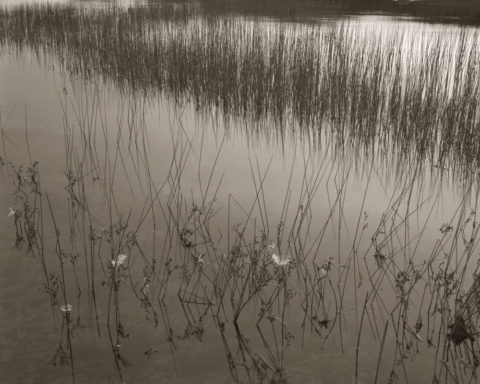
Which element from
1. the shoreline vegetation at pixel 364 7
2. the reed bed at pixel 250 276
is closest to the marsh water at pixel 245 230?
the reed bed at pixel 250 276

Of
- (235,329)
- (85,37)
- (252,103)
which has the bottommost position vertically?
(235,329)

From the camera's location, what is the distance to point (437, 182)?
10.6 ft

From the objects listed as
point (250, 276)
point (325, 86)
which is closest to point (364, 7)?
point (325, 86)

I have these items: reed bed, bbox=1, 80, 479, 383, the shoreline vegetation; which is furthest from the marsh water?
the shoreline vegetation

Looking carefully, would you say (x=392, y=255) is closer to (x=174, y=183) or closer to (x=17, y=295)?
(x=174, y=183)

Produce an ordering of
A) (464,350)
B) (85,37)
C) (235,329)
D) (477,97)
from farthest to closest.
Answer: (85,37), (477,97), (235,329), (464,350)

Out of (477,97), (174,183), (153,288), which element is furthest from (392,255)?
(477,97)

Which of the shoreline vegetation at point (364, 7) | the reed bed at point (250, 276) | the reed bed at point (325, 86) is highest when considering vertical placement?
the shoreline vegetation at point (364, 7)

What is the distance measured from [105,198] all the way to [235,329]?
1.36m

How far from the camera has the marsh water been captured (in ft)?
5.54

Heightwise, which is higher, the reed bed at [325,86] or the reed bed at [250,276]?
the reed bed at [325,86]

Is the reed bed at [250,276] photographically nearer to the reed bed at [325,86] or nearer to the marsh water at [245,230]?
the marsh water at [245,230]

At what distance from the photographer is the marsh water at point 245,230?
66.4 inches

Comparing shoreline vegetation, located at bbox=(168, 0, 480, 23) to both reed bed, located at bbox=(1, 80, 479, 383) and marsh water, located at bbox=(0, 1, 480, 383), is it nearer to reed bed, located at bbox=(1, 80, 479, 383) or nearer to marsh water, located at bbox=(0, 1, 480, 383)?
marsh water, located at bbox=(0, 1, 480, 383)
